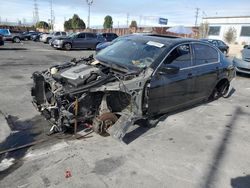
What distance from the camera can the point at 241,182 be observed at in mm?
3568

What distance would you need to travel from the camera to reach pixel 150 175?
359 centimetres

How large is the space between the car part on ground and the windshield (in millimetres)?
17759

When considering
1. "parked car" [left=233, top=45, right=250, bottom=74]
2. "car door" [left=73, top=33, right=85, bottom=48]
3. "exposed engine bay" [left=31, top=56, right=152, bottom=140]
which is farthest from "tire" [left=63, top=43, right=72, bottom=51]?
"exposed engine bay" [left=31, top=56, right=152, bottom=140]

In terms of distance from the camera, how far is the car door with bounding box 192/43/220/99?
5680 millimetres

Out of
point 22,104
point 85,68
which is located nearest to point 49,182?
point 85,68

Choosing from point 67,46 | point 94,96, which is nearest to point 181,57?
point 94,96

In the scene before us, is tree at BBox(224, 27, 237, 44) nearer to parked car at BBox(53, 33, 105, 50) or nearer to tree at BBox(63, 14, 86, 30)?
parked car at BBox(53, 33, 105, 50)

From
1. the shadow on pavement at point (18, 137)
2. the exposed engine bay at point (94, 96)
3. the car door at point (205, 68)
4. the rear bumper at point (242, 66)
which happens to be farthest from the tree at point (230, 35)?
the shadow on pavement at point (18, 137)

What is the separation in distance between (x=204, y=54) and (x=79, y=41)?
61.9 ft

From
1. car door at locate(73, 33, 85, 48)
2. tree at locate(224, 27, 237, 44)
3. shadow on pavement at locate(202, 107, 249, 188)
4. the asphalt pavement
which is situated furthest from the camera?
tree at locate(224, 27, 237, 44)

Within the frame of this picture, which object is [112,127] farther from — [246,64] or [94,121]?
[246,64]

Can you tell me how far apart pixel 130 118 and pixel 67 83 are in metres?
1.22

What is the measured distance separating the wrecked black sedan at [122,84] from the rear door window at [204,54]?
0.08 ft

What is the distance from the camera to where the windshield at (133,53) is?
4.84 meters
